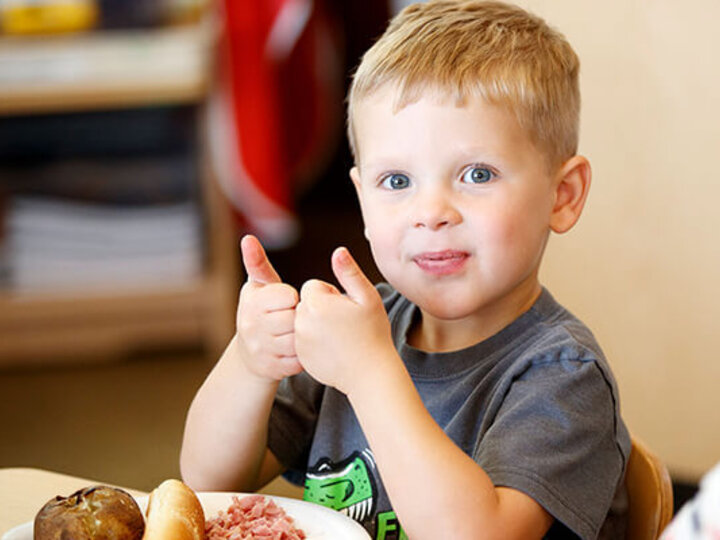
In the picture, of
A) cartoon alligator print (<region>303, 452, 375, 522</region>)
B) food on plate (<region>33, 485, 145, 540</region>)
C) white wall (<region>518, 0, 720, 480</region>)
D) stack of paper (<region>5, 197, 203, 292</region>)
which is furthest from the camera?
stack of paper (<region>5, 197, 203, 292</region>)

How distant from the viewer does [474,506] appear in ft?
2.32

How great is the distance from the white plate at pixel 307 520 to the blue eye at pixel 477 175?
0.87 feet

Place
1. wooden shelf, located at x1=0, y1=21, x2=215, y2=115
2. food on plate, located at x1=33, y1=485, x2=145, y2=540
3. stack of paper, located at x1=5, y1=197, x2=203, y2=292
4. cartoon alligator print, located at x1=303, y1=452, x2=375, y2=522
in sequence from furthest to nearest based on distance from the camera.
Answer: stack of paper, located at x1=5, y1=197, x2=203, y2=292
wooden shelf, located at x1=0, y1=21, x2=215, y2=115
cartoon alligator print, located at x1=303, y1=452, x2=375, y2=522
food on plate, located at x1=33, y1=485, x2=145, y2=540

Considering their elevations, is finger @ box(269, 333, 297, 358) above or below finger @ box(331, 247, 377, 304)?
below

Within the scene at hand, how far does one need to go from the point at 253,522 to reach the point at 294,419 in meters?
0.26

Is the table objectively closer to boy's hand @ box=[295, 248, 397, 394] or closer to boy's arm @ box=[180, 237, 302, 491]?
boy's arm @ box=[180, 237, 302, 491]

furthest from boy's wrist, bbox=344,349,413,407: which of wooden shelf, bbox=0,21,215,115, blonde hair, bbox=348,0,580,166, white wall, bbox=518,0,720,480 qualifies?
wooden shelf, bbox=0,21,215,115

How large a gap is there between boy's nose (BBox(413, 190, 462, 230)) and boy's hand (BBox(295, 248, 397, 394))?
3.1 inches

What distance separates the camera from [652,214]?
1.78m

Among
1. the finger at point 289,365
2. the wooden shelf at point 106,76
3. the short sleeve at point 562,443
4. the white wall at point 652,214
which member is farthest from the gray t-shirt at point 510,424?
the wooden shelf at point 106,76

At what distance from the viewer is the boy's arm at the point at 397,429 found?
2.32ft

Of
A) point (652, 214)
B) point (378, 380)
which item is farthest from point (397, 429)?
point (652, 214)

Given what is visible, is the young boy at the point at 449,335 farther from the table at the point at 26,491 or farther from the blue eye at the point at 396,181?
the table at the point at 26,491

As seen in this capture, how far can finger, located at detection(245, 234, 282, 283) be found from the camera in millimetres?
822
